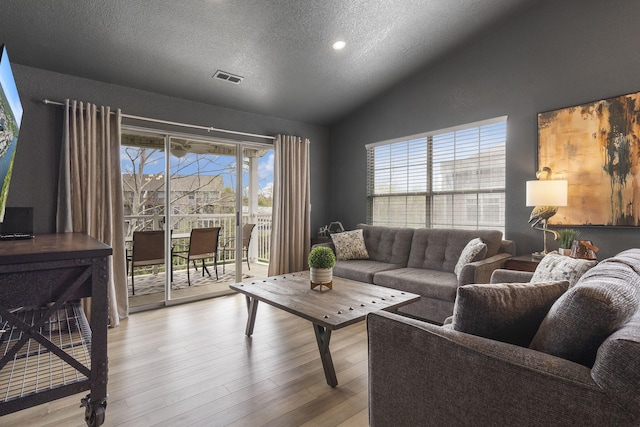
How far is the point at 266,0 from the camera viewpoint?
2564 millimetres

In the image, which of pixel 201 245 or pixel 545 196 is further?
pixel 201 245

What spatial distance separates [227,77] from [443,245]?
9.56 feet

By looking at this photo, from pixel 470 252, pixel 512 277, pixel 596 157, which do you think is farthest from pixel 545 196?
pixel 512 277

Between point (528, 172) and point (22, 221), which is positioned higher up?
point (528, 172)

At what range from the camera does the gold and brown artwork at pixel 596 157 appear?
265cm

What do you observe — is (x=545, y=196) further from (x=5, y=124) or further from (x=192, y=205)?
(x=192, y=205)

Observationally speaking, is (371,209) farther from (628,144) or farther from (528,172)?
(628,144)

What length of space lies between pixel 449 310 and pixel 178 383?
2.16m

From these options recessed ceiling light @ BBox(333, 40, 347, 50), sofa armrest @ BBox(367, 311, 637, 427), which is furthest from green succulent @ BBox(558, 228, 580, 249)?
recessed ceiling light @ BBox(333, 40, 347, 50)

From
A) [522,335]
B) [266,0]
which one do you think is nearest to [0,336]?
[522,335]

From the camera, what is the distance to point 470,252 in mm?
3014

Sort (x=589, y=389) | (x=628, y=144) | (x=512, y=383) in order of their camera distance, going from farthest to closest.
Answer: (x=628, y=144)
(x=512, y=383)
(x=589, y=389)

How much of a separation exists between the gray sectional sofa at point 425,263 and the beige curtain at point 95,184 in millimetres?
2292

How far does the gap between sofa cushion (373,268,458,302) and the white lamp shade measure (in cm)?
98
